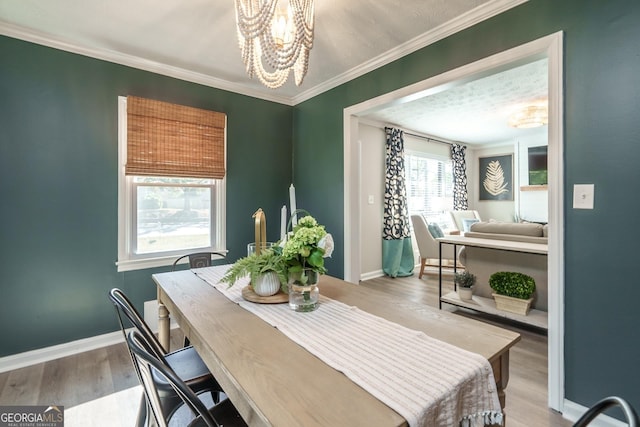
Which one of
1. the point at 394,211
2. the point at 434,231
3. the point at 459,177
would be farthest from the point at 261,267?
the point at 459,177

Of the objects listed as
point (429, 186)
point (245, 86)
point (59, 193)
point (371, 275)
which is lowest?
point (371, 275)

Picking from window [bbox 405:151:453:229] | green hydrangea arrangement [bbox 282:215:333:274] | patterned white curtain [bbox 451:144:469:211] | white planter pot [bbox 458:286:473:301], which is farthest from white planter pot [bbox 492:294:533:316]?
patterned white curtain [bbox 451:144:469:211]

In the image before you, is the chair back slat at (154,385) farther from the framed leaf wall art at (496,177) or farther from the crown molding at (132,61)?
the framed leaf wall art at (496,177)

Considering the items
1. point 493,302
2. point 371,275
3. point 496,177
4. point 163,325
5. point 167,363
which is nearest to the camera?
point 167,363

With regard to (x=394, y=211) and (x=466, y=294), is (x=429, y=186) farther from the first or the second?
(x=466, y=294)

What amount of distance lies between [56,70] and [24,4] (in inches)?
19.0

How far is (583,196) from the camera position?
161 centimetres

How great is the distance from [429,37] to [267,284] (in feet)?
6.96

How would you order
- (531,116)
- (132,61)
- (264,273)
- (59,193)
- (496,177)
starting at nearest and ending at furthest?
(264,273) → (59,193) → (132,61) → (531,116) → (496,177)

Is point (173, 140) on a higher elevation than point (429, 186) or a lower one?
higher

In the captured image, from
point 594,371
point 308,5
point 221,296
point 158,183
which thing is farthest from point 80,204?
point 594,371

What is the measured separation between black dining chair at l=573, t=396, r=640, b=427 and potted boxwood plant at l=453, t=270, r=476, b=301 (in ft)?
8.58

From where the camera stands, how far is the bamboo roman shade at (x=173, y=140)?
258 cm

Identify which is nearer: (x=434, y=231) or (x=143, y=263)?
(x=143, y=263)
